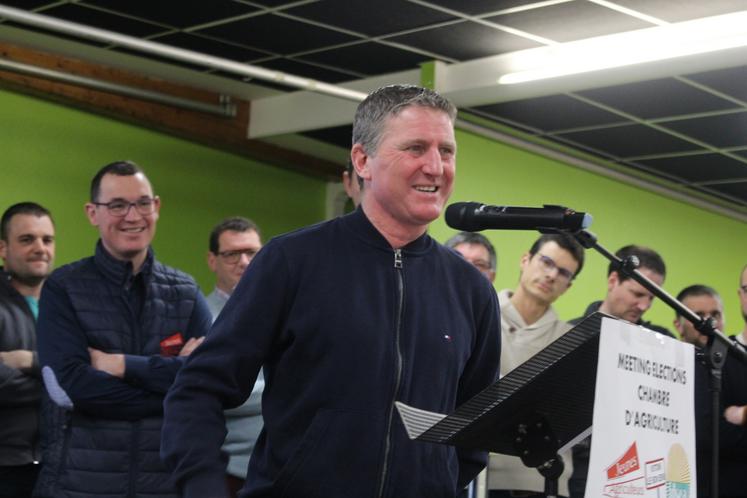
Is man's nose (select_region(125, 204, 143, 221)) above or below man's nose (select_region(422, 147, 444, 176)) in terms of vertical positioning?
above

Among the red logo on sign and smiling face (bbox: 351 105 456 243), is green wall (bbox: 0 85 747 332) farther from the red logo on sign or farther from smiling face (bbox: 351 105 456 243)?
the red logo on sign

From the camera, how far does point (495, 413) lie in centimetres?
199

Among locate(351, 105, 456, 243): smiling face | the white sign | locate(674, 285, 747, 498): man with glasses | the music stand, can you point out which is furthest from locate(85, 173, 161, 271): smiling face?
the white sign

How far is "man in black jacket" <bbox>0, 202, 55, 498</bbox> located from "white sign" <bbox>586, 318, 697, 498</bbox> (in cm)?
266

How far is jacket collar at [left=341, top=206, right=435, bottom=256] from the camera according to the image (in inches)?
90.1

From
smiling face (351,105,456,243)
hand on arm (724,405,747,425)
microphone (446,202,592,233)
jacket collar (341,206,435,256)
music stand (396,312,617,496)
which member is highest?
smiling face (351,105,456,243)

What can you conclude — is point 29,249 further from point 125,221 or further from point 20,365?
point 125,221

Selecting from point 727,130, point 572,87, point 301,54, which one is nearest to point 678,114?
point 727,130

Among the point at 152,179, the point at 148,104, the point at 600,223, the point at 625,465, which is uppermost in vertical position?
the point at 148,104

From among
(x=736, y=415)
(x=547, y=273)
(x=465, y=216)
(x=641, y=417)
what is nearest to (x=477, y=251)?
(x=547, y=273)

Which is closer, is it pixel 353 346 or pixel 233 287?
pixel 353 346

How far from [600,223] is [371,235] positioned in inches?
304

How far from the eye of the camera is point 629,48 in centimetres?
683

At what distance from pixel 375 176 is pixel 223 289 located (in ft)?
7.98
